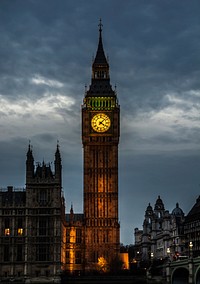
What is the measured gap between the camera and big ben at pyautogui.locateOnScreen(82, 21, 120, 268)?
615ft

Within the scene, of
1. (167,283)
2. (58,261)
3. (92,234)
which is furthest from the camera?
(92,234)

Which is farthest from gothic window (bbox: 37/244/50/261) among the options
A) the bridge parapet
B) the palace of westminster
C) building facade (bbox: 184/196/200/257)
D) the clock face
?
the clock face

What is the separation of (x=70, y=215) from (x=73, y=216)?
2057 millimetres

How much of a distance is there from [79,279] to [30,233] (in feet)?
48.9

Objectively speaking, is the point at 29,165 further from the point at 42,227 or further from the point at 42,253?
the point at 42,253

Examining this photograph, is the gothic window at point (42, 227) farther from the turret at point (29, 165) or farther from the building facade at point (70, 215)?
the turret at point (29, 165)

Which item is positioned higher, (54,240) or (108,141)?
(108,141)

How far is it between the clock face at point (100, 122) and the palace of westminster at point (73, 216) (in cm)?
13

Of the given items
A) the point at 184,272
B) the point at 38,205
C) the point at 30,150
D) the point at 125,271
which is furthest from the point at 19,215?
the point at 184,272

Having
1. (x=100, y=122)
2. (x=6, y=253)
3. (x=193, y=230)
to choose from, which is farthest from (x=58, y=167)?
(x=193, y=230)

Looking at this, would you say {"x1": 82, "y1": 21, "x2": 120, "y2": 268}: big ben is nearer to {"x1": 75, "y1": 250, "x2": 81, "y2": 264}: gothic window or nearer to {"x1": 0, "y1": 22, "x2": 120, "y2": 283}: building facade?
{"x1": 0, "y1": 22, "x2": 120, "y2": 283}: building facade

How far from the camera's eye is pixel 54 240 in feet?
535

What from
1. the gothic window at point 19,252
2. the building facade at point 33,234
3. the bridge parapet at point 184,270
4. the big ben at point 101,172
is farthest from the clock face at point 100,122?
the bridge parapet at point 184,270

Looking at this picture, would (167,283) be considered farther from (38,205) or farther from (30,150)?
(30,150)
